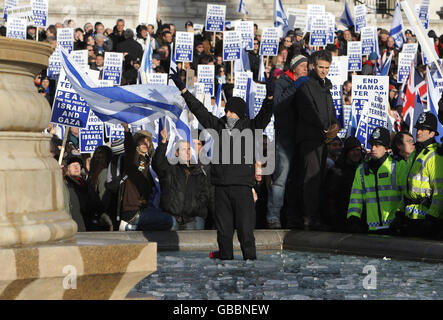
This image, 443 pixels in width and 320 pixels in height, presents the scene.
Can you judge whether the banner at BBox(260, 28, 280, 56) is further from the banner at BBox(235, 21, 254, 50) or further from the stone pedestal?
the stone pedestal

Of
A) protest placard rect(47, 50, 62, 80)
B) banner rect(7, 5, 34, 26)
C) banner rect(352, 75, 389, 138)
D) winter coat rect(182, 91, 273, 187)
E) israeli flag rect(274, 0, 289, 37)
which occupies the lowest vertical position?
winter coat rect(182, 91, 273, 187)

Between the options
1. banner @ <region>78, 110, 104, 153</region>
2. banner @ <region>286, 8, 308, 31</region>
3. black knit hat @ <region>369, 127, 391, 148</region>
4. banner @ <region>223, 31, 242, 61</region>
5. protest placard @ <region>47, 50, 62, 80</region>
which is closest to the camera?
black knit hat @ <region>369, 127, 391, 148</region>

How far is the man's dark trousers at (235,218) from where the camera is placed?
10.1m

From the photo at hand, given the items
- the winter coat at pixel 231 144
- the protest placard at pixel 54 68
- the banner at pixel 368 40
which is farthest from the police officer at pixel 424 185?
the banner at pixel 368 40

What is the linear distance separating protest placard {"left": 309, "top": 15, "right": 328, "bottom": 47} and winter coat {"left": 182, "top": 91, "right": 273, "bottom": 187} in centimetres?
978

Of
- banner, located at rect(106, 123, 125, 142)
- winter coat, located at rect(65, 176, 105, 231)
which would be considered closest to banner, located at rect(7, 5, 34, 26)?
banner, located at rect(106, 123, 125, 142)

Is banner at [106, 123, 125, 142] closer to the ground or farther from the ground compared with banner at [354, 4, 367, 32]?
closer to the ground

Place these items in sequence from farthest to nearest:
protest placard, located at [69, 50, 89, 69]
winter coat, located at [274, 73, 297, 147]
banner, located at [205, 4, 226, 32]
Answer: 1. banner, located at [205, 4, 226, 32]
2. protest placard, located at [69, 50, 89, 69]
3. winter coat, located at [274, 73, 297, 147]

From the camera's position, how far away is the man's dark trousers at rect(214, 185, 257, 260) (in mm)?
10125

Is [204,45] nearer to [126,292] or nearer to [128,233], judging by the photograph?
[128,233]

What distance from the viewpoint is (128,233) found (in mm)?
10938

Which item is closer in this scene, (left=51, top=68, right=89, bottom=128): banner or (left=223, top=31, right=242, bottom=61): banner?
(left=51, top=68, right=89, bottom=128): banner

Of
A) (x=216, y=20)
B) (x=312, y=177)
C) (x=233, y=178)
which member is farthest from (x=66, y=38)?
(x=233, y=178)

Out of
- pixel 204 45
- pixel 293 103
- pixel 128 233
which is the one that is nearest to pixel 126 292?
pixel 128 233
